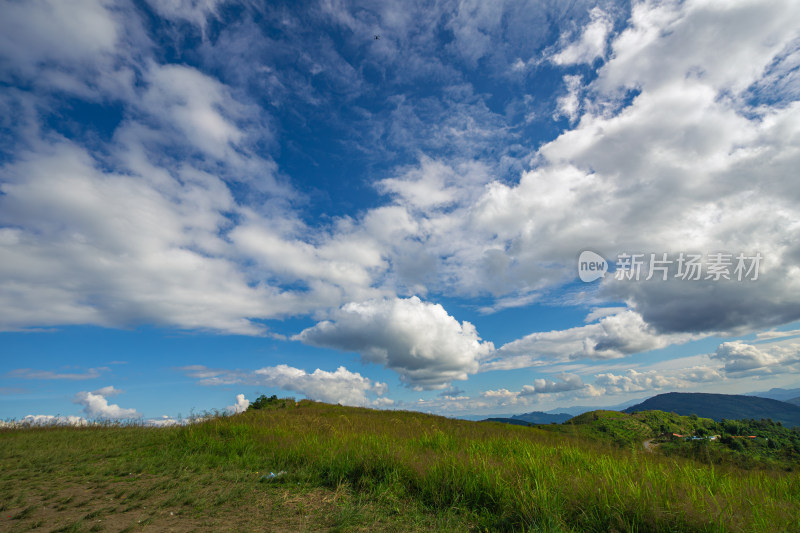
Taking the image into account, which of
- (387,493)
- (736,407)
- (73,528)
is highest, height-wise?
(73,528)

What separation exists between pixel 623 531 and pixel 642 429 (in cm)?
2721

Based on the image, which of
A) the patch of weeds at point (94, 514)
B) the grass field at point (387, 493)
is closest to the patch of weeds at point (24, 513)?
the grass field at point (387, 493)

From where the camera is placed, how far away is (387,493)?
6250 mm

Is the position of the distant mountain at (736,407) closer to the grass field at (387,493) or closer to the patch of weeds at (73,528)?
the grass field at (387,493)

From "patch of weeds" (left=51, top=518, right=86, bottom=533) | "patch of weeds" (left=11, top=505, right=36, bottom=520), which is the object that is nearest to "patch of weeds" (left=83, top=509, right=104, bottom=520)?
"patch of weeds" (left=51, top=518, right=86, bottom=533)

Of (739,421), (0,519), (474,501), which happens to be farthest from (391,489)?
(739,421)

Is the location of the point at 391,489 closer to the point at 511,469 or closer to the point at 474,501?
Result: the point at 474,501

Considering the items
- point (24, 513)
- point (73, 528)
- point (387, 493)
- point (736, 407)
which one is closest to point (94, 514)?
point (73, 528)

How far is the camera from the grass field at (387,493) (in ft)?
14.8

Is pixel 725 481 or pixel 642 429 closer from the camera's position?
pixel 725 481

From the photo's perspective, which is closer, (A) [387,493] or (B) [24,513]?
(B) [24,513]

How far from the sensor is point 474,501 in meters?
5.77

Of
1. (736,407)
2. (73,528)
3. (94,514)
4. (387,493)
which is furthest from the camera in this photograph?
(736,407)

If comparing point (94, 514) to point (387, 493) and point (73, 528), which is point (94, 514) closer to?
point (73, 528)
